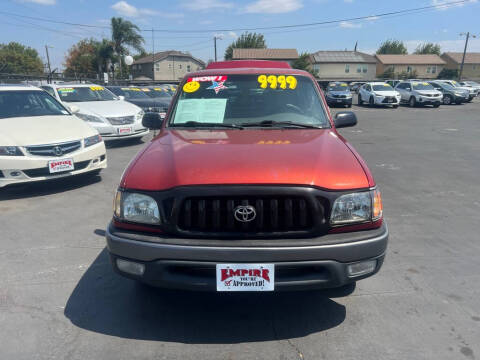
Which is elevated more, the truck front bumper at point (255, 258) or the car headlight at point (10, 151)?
the car headlight at point (10, 151)

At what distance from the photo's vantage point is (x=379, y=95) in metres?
23.7

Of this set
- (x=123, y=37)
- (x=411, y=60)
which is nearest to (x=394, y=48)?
(x=411, y=60)

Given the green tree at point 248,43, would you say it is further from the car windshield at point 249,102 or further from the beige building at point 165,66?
the car windshield at point 249,102

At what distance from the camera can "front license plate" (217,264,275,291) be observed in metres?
2.24

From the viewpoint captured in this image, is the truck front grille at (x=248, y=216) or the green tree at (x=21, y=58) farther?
the green tree at (x=21, y=58)

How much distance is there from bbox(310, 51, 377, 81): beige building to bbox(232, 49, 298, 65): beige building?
4.41m

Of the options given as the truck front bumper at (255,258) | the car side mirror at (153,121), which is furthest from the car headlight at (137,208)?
the car side mirror at (153,121)

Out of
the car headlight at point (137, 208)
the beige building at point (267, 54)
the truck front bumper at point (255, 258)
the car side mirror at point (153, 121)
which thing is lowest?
the truck front bumper at point (255, 258)

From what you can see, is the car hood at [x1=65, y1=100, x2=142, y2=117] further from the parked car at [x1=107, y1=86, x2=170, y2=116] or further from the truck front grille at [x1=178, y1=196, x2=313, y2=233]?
the truck front grille at [x1=178, y1=196, x2=313, y2=233]

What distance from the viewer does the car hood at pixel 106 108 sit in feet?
31.6

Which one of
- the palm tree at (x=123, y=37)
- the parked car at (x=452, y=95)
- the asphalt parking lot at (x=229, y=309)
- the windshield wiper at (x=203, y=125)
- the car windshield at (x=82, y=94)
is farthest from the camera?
the palm tree at (x=123, y=37)

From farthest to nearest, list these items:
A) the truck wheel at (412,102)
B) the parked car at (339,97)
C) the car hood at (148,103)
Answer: the truck wheel at (412,102) < the parked car at (339,97) < the car hood at (148,103)

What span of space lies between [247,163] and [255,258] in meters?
0.63

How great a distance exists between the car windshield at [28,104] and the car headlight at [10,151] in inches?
50.2
